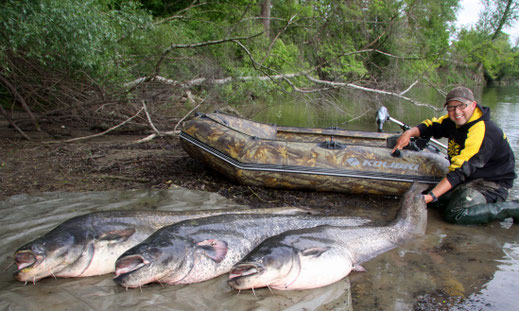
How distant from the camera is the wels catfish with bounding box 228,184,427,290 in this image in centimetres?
283

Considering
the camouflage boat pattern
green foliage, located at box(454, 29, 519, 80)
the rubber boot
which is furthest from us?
green foliage, located at box(454, 29, 519, 80)

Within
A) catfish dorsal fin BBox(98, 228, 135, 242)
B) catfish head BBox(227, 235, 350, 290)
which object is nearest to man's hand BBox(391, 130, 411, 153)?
catfish head BBox(227, 235, 350, 290)

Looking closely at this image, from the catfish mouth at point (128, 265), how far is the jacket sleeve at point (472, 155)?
3.74 m

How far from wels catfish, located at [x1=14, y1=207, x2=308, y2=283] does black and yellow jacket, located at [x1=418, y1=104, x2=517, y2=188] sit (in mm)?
3672

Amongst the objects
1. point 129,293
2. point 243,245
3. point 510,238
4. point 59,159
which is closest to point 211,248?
point 243,245

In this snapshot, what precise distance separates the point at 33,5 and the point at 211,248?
5063 millimetres

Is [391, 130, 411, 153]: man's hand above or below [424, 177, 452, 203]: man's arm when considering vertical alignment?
above

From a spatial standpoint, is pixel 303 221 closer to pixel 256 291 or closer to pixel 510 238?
pixel 256 291

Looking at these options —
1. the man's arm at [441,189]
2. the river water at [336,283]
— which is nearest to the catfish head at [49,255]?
the river water at [336,283]

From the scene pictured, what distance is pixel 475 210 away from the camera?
4691 mm

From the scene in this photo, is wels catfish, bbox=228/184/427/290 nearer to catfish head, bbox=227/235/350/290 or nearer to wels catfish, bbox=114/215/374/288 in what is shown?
catfish head, bbox=227/235/350/290

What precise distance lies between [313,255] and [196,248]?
1.02 m

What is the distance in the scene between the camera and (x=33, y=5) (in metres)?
5.63

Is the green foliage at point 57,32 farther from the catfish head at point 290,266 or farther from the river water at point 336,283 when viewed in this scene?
the catfish head at point 290,266
